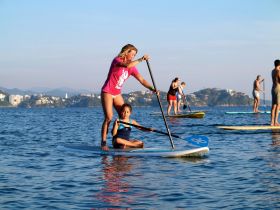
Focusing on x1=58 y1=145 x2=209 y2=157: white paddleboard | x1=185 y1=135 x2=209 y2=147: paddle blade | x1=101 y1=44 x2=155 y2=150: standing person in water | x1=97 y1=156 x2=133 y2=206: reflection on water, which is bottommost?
x1=97 y1=156 x2=133 y2=206: reflection on water

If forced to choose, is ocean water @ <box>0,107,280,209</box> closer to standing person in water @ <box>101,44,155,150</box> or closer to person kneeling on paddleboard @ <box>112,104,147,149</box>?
person kneeling on paddleboard @ <box>112,104,147,149</box>

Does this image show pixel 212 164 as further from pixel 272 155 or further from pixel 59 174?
pixel 59 174

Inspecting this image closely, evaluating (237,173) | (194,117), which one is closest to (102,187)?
(237,173)

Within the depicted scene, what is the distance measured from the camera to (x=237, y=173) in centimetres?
858

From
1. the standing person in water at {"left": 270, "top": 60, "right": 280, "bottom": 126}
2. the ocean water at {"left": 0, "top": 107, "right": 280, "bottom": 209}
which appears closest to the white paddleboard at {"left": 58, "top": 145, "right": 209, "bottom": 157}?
the ocean water at {"left": 0, "top": 107, "right": 280, "bottom": 209}

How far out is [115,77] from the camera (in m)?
11.6

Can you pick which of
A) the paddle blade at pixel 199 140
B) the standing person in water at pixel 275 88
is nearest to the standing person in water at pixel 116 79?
the paddle blade at pixel 199 140

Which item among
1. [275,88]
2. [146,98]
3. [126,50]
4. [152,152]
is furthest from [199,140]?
[146,98]

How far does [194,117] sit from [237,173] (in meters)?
21.7

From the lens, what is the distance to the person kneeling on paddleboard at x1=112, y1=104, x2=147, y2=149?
457 inches

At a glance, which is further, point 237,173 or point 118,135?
point 118,135

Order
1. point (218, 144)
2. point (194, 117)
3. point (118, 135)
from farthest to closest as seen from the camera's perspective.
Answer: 1. point (194, 117)
2. point (218, 144)
3. point (118, 135)

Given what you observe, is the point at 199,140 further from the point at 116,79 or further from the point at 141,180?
the point at 141,180

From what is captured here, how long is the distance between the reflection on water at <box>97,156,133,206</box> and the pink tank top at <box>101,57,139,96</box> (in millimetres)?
1596
